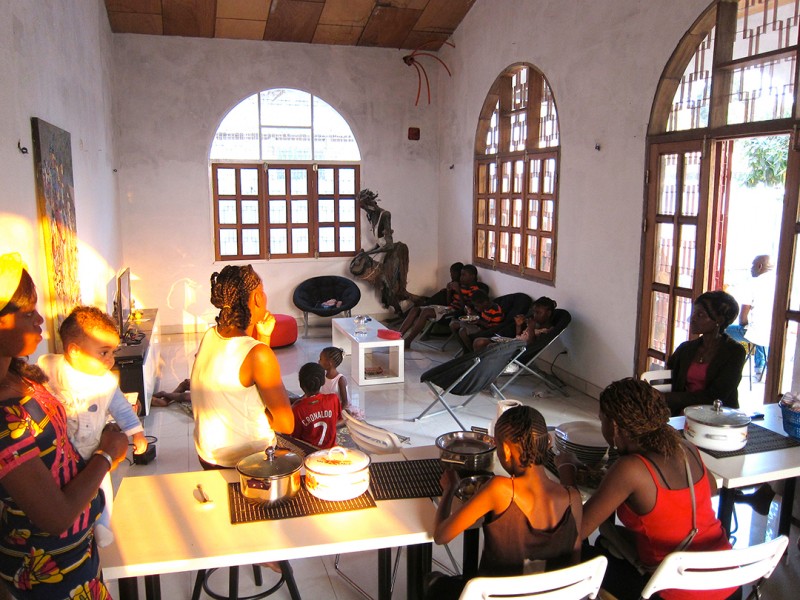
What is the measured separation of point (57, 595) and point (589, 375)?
5.42 meters

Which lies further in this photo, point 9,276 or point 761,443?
point 761,443

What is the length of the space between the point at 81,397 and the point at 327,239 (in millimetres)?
7841

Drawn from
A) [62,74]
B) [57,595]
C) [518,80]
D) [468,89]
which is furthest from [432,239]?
[57,595]

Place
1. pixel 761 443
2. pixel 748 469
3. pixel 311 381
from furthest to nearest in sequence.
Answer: pixel 311 381 < pixel 761 443 < pixel 748 469

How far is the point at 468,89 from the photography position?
8945mm

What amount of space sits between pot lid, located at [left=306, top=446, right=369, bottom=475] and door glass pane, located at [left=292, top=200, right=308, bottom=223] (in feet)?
24.7

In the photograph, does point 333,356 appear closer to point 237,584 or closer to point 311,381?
point 311,381

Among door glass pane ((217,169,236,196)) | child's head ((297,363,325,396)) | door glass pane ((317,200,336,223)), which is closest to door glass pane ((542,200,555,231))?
door glass pane ((317,200,336,223))

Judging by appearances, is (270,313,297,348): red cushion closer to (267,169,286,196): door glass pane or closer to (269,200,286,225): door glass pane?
(269,200,286,225): door glass pane

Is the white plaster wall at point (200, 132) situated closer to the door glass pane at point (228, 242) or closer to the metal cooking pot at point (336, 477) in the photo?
the door glass pane at point (228, 242)

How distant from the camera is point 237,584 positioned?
296cm

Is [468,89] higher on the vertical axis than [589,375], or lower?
higher

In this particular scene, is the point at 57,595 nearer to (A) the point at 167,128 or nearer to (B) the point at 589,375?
(B) the point at 589,375

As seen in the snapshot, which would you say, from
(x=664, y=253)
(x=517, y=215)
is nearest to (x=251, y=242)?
(x=517, y=215)
